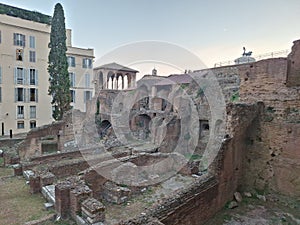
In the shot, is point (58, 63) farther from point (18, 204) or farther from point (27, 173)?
point (18, 204)

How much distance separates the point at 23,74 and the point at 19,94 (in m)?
2.28

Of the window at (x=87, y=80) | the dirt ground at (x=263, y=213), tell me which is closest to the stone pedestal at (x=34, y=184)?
the dirt ground at (x=263, y=213)

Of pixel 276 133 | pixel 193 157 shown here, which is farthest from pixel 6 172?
pixel 276 133

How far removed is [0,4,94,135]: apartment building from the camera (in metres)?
24.4

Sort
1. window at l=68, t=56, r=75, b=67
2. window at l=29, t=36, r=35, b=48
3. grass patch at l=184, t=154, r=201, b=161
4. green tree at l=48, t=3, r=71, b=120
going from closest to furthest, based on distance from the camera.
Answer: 1. grass patch at l=184, t=154, r=201, b=161
2. green tree at l=48, t=3, r=71, b=120
3. window at l=29, t=36, r=35, b=48
4. window at l=68, t=56, r=75, b=67

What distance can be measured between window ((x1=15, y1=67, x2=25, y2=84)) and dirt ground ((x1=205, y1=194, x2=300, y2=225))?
2534 centimetres

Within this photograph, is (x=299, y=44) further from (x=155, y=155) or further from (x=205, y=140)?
(x=205, y=140)

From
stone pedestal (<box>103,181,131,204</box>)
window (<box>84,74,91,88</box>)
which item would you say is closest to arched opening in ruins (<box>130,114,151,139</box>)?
window (<box>84,74,91,88</box>)

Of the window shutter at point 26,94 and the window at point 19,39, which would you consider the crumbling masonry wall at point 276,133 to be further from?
the window at point 19,39

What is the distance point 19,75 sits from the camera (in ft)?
83.7

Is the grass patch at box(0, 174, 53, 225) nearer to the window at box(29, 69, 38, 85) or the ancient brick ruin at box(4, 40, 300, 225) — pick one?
the ancient brick ruin at box(4, 40, 300, 225)

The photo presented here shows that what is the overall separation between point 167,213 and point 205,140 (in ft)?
43.6

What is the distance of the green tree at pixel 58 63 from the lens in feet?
77.8

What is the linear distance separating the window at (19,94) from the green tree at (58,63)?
169 inches
